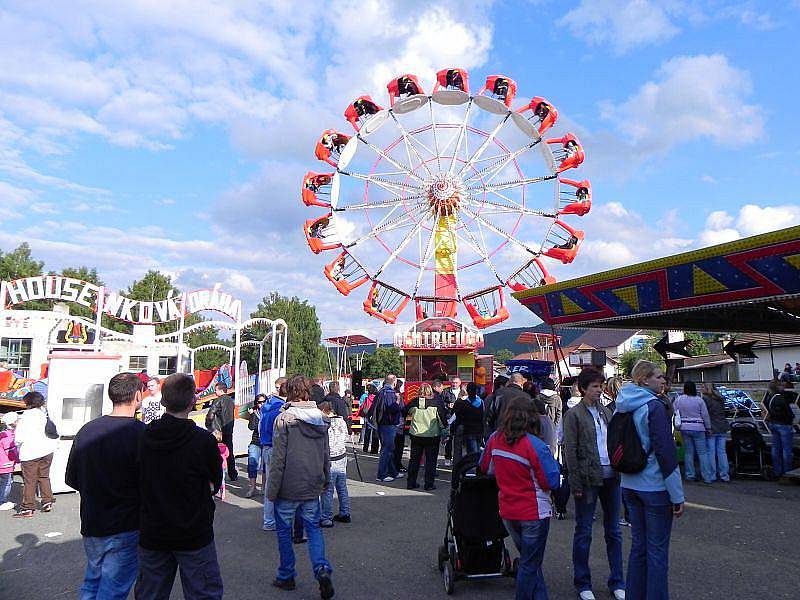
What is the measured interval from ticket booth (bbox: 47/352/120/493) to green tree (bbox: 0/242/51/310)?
34.2 meters

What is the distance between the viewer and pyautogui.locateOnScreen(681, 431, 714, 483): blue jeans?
9031mm

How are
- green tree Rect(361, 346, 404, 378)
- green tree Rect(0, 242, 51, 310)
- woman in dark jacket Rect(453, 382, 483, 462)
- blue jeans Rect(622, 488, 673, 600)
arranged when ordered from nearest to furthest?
blue jeans Rect(622, 488, 673, 600) → woman in dark jacket Rect(453, 382, 483, 462) → green tree Rect(0, 242, 51, 310) → green tree Rect(361, 346, 404, 378)

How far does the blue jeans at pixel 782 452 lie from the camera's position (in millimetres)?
9203

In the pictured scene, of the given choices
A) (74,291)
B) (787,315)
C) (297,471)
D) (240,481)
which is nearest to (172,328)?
(74,291)

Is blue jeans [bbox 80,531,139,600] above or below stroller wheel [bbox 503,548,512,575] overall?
above

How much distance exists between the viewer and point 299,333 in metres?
43.9

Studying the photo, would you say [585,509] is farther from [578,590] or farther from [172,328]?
[172,328]

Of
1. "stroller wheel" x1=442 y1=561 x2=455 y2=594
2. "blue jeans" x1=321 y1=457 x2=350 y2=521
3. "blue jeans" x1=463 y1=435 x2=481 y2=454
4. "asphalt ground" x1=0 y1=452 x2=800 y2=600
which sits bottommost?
"asphalt ground" x1=0 y1=452 x2=800 y2=600

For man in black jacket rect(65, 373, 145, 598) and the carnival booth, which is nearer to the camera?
man in black jacket rect(65, 373, 145, 598)

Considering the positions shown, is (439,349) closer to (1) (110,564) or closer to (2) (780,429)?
(2) (780,429)

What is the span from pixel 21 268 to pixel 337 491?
133 feet

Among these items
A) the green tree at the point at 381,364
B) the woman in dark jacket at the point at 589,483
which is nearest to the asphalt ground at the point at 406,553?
the woman in dark jacket at the point at 589,483

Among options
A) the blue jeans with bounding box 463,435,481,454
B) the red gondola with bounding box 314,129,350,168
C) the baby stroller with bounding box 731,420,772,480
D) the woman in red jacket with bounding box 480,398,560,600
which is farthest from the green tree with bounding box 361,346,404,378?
the woman in red jacket with bounding box 480,398,560,600

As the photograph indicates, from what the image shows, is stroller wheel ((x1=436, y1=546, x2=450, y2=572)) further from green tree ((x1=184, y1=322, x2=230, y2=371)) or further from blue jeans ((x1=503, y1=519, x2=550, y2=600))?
green tree ((x1=184, y1=322, x2=230, y2=371))
